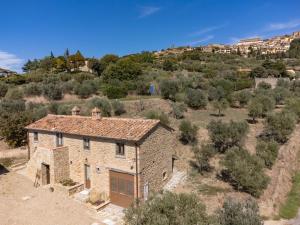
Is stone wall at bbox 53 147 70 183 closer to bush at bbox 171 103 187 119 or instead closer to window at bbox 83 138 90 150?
window at bbox 83 138 90 150

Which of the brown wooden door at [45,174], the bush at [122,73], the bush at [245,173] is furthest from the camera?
the bush at [122,73]

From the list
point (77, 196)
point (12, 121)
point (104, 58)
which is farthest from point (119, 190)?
point (104, 58)

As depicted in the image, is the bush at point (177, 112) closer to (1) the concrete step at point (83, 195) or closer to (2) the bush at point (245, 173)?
(2) the bush at point (245, 173)

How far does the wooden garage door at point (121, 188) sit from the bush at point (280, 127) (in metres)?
17.1

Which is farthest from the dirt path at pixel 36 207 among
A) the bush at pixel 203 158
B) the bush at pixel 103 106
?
the bush at pixel 103 106

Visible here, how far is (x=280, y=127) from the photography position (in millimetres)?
27062

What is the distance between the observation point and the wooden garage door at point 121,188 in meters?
17.8

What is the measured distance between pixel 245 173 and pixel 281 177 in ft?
17.2

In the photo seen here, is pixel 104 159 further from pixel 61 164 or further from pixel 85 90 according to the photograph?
pixel 85 90

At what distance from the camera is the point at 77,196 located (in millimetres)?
19328

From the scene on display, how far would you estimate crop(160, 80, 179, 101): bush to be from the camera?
4253 centimetres

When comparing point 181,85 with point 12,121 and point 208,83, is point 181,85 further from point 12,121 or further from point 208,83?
point 12,121

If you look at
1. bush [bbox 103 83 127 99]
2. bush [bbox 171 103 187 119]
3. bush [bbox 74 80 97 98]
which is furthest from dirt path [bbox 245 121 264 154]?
bush [bbox 74 80 97 98]

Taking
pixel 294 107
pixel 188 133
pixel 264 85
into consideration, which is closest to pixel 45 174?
pixel 188 133
